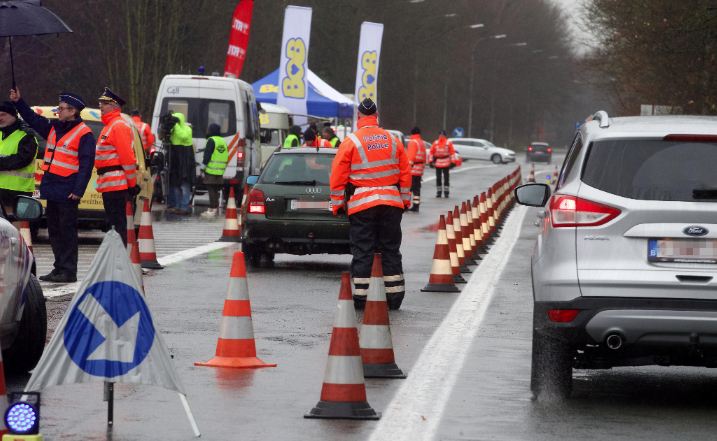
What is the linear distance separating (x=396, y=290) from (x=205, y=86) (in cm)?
1625

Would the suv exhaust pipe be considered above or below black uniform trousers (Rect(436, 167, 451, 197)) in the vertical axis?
above

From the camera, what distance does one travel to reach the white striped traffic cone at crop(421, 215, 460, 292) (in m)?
12.4

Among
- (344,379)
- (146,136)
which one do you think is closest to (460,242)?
(344,379)

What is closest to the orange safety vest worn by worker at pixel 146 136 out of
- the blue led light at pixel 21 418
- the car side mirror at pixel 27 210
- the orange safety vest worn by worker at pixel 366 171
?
the orange safety vest worn by worker at pixel 366 171

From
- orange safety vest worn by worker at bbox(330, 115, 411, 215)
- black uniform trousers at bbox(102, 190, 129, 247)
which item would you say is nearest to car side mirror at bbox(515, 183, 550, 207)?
orange safety vest worn by worker at bbox(330, 115, 411, 215)

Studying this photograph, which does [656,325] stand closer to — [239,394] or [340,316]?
[340,316]

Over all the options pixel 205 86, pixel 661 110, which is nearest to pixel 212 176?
pixel 205 86

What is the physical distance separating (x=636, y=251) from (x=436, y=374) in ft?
5.95

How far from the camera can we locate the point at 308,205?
13.9 m

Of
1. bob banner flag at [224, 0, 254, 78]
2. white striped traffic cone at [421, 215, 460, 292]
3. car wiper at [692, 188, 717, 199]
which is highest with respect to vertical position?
bob banner flag at [224, 0, 254, 78]

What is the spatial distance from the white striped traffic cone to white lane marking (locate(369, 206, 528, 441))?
0.66ft

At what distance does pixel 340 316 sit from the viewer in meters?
6.36

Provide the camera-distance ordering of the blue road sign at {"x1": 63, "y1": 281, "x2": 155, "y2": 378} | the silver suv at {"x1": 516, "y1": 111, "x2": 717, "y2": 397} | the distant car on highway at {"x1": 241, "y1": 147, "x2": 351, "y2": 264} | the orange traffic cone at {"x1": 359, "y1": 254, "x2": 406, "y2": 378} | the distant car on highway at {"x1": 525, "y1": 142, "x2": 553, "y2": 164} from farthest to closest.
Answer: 1. the distant car on highway at {"x1": 525, "y1": 142, "x2": 553, "y2": 164}
2. the distant car on highway at {"x1": 241, "y1": 147, "x2": 351, "y2": 264}
3. the orange traffic cone at {"x1": 359, "y1": 254, "x2": 406, "y2": 378}
4. the silver suv at {"x1": 516, "y1": 111, "x2": 717, "y2": 397}
5. the blue road sign at {"x1": 63, "y1": 281, "x2": 155, "y2": 378}

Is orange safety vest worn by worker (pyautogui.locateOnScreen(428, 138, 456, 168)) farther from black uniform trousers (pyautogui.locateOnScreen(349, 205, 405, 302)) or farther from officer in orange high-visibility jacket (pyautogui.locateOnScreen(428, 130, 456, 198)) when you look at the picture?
black uniform trousers (pyautogui.locateOnScreen(349, 205, 405, 302))
